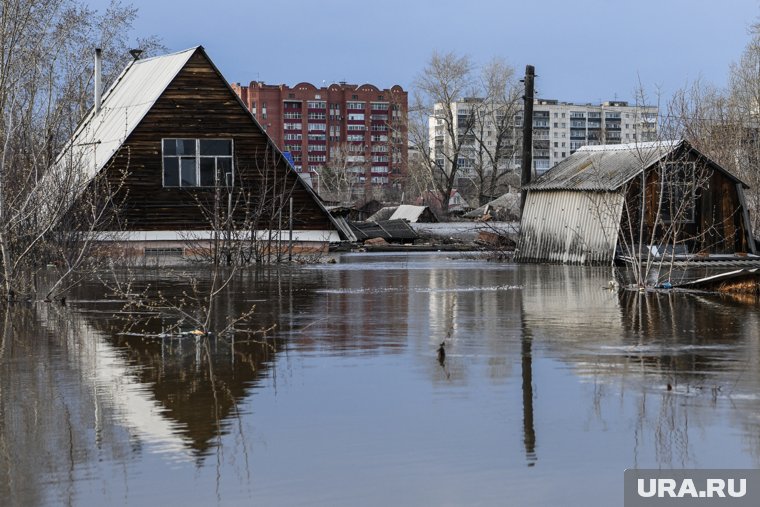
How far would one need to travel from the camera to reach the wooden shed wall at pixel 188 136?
3806cm

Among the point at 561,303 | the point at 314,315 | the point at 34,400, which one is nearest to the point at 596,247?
the point at 561,303

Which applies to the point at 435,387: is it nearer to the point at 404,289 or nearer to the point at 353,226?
the point at 404,289

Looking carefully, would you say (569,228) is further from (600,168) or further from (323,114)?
(323,114)

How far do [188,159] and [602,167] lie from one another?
1277 centimetres

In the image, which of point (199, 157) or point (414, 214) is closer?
point (199, 157)

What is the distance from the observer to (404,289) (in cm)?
2589

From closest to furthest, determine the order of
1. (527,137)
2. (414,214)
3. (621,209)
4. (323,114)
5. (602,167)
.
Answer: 1. (621,209)
2. (602,167)
3. (527,137)
4. (414,214)
5. (323,114)

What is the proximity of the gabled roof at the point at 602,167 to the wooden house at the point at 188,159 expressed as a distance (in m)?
7.73

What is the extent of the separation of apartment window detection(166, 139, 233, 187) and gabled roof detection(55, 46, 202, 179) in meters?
1.40

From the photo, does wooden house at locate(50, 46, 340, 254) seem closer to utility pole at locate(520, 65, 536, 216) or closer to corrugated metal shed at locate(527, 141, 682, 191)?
utility pole at locate(520, 65, 536, 216)

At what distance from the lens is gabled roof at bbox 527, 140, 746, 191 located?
33816mm

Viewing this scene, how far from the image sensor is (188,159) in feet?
126
